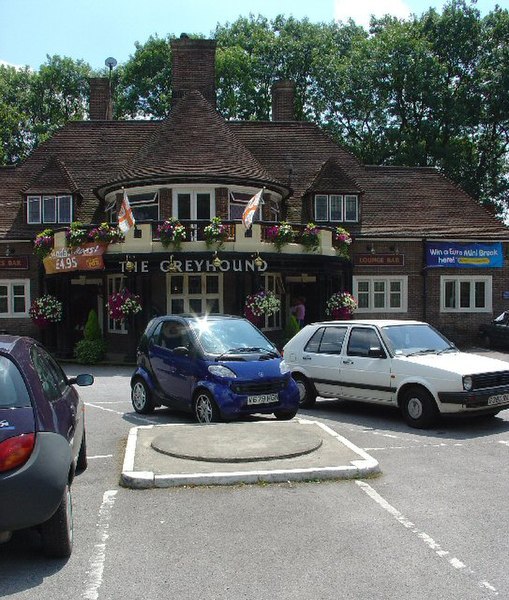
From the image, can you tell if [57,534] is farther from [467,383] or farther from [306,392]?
Result: [306,392]

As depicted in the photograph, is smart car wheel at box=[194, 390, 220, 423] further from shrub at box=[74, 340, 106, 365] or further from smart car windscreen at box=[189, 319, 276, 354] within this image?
shrub at box=[74, 340, 106, 365]

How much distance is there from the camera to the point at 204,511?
5.96 meters

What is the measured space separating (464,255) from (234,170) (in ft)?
33.0

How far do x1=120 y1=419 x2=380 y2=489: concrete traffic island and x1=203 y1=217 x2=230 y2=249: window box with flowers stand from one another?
12.4 meters

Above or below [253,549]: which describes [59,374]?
above

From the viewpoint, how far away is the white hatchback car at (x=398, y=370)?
9.77 m

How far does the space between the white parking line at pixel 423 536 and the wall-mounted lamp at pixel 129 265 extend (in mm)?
15378

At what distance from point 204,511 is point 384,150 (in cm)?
3857

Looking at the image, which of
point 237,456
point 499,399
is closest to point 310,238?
point 499,399

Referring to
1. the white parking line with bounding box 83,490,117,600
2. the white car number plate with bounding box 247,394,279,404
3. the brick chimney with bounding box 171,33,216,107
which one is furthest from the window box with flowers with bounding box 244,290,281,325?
the white parking line with bounding box 83,490,117,600

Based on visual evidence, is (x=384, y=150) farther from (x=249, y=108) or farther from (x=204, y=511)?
(x=204, y=511)

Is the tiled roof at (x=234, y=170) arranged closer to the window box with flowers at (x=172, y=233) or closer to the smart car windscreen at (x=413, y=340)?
the window box with flowers at (x=172, y=233)

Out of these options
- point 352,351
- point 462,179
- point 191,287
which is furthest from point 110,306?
point 462,179

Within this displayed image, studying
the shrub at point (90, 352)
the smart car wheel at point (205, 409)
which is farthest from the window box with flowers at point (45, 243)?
the smart car wheel at point (205, 409)
